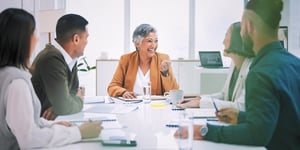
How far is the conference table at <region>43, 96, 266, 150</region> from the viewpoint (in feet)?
3.84

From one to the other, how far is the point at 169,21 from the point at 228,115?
253 centimetres

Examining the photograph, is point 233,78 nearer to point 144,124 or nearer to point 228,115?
point 228,115

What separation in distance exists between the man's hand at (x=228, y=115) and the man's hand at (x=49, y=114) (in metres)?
0.83

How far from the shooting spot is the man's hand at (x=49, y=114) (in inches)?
70.4

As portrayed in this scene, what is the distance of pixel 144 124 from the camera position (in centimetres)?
153

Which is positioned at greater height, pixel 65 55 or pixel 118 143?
pixel 65 55

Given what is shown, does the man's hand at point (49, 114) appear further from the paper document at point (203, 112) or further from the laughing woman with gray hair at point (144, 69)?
the laughing woman with gray hair at point (144, 69)

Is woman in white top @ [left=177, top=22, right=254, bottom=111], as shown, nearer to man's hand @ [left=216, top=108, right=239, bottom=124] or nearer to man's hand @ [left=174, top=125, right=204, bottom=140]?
man's hand @ [left=216, top=108, right=239, bottom=124]

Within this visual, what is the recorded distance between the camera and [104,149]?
1.14m

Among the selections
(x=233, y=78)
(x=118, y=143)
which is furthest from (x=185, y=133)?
(x=233, y=78)

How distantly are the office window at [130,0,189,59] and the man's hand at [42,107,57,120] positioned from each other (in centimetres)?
213

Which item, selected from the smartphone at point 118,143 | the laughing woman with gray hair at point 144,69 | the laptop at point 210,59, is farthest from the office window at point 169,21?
the smartphone at point 118,143

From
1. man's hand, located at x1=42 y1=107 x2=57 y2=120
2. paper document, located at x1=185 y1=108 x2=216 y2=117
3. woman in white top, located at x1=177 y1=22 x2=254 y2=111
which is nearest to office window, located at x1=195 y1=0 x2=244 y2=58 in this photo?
woman in white top, located at x1=177 y1=22 x2=254 y2=111

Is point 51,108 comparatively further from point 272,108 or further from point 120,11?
point 120,11
